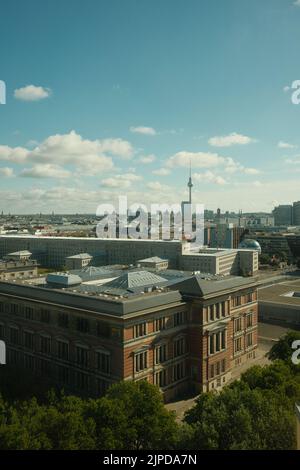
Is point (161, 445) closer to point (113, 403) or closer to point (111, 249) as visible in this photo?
point (113, 403)

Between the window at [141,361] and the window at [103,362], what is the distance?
2.93m

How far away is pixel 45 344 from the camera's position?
51.8 meters

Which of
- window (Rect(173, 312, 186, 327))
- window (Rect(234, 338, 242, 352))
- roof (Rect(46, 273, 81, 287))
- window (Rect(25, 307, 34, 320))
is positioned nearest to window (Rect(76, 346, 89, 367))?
window (Rect(25, 307, 34, 320))

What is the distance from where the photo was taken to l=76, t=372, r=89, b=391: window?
4707cm

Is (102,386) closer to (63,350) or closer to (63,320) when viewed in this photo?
(63,350)

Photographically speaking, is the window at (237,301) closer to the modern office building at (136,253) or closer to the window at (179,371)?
the window at (179,371)

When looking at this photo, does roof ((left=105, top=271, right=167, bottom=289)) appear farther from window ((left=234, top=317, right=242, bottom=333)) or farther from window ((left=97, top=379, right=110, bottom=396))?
window ((left=97, top=379, right=110, bottom=396))

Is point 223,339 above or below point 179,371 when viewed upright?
above

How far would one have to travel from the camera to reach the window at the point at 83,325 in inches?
1865

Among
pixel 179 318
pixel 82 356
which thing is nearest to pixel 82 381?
pixel 82 356

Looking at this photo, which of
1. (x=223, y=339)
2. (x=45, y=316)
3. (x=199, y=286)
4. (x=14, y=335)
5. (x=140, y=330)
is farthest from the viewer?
(x=14, y=335)

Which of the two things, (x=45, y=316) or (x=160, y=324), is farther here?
(x=45, y=316)

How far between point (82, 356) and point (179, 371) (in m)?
11.1
